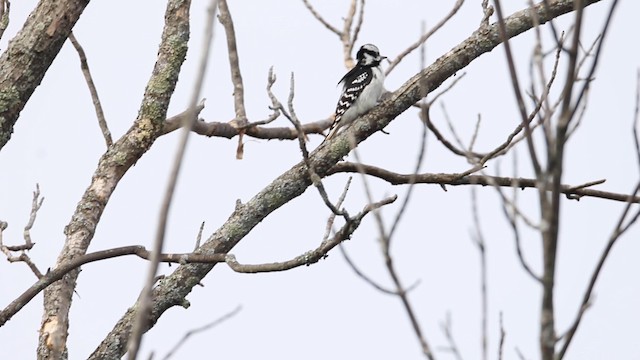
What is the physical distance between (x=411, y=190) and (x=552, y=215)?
464mm

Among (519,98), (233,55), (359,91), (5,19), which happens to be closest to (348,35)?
(359,91)

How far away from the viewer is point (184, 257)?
13.1ft

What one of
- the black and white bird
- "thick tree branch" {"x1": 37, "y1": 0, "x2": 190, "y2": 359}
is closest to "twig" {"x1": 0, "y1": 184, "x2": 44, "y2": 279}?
"thick tree branch" {"x1": 37, "y1": 0, "x2": 190, "y2": 359}

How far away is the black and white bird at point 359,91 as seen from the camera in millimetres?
6656

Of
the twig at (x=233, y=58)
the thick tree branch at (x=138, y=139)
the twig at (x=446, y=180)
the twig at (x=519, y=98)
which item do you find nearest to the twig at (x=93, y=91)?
the thick tree branch at (x=138, y=139)

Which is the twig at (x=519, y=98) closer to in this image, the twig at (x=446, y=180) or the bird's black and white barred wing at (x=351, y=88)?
the twig at (x=446, y=180)

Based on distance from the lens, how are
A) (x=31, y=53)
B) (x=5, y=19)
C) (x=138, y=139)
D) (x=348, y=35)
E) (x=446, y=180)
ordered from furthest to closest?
(x=348, y=35), (x=446, y=180), (x=138, y=139), (x=5, y=19), (x=31, y=53)

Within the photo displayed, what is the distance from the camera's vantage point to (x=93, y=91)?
500 centimetres

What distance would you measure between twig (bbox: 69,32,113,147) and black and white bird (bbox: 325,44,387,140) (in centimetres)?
169

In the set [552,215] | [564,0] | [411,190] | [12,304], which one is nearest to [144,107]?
[12,304]

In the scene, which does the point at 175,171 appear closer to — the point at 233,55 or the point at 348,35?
the point at 233,55

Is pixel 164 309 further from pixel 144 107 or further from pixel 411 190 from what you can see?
pixel 411 190

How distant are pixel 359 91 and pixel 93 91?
236 cm

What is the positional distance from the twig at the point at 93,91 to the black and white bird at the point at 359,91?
1688 millimetres
